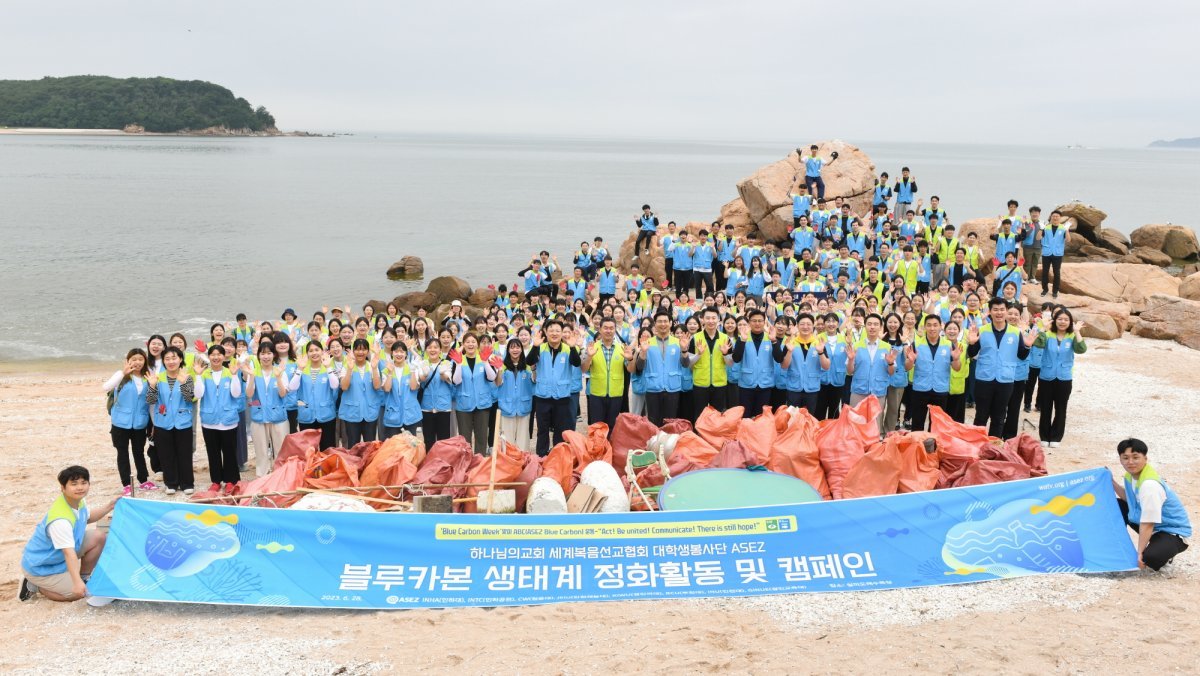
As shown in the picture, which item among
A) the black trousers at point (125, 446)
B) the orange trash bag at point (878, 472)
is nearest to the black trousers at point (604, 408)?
the orange trash bag at point (878, 472)

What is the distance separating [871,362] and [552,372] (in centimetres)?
388

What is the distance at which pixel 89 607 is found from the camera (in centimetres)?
654

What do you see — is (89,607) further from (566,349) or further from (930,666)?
(930,666)

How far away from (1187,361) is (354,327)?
46.5 feet

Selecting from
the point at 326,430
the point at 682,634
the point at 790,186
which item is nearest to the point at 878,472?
the point at 682,634

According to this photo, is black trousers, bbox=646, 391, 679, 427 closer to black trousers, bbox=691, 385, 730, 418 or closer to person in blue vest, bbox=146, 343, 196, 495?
black trousers, bbox=691, 385, 730, 418

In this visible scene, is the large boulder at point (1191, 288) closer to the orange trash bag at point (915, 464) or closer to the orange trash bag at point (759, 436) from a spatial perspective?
the orange trash bag at point (915, 464)

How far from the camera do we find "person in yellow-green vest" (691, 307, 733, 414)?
34.8ft

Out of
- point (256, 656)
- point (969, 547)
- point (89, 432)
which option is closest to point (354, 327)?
point (89, 432)

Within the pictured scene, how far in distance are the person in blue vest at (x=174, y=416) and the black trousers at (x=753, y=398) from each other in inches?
224

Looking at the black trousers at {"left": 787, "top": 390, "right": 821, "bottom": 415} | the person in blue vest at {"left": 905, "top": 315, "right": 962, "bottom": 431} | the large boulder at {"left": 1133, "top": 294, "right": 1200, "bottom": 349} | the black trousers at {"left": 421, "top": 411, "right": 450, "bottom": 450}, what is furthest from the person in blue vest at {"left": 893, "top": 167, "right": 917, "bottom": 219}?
the black trousers at {"left": 421, "top": 411, "right": 450, "bottom": 450}

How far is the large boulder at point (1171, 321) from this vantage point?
16.8 metres

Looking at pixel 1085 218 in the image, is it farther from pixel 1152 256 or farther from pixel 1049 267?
pixel 1049 267

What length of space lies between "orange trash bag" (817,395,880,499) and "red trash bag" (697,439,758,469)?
0.70 meters
